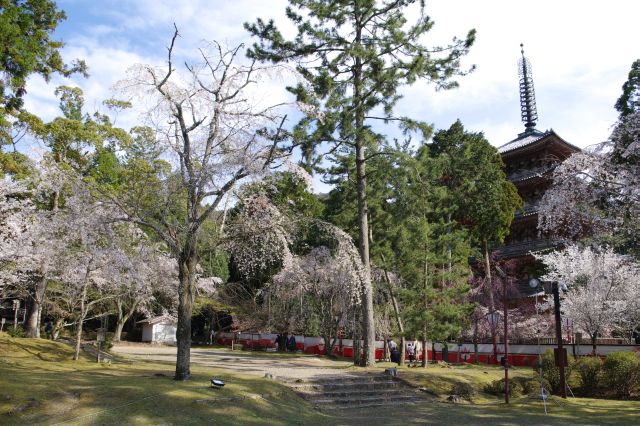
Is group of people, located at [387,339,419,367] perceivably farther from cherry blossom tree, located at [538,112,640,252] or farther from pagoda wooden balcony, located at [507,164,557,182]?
pagoda wooden balcony, located at [507,164,557,182]

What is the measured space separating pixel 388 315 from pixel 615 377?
35.9ft

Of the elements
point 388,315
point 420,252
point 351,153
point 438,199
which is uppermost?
point 351,153

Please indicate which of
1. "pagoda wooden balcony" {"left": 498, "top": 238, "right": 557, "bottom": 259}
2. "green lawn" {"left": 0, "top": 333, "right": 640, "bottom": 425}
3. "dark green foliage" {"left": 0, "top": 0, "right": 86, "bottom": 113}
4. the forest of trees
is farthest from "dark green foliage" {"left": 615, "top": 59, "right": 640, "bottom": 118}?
"pagoda wooden balcony" {"left": 498, "top": 238, "right": 557, "bottom": 259}

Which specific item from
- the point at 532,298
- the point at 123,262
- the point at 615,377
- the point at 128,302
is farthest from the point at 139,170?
the point at 532,298

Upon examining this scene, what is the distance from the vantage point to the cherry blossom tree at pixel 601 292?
2206 centimetres

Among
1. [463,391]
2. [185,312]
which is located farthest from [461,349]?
[185,312]

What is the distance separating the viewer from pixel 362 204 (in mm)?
19250

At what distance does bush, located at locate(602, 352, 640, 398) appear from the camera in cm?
1627

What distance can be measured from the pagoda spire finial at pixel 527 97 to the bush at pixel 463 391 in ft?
114

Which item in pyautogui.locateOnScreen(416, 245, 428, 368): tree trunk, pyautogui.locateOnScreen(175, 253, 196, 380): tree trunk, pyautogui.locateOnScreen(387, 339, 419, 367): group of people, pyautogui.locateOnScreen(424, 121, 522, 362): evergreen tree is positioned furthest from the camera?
pyautogui.locateOnScreen(424, 121, 522, 362): evergreen tree

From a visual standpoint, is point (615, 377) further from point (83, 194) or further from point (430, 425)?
point (83, 194)

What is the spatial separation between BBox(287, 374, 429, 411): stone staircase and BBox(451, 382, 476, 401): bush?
4.58ft

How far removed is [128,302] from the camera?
3362 cm

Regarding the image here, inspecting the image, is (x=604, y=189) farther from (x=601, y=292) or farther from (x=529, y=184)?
(x=529, y=184)
